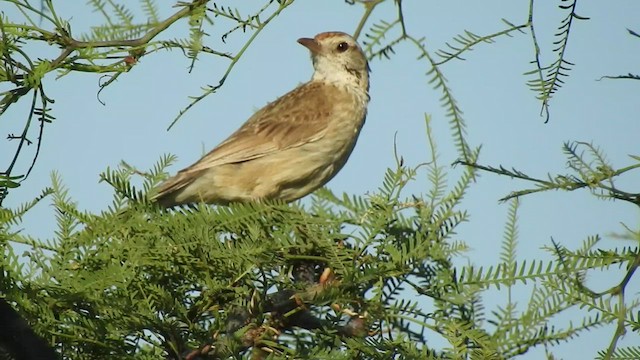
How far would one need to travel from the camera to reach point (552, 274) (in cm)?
296

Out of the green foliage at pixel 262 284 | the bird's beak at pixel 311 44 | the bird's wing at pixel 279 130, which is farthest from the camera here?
the bird's beak at pixel 311 44

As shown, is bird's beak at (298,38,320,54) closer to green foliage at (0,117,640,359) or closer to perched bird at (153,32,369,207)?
perched bird at (153,32,369,207)

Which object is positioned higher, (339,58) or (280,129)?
(339,58)

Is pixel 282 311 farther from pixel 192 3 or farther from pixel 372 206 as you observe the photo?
pixel 192 3

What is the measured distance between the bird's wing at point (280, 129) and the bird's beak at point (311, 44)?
0.90 ft

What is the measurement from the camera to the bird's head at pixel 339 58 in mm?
7402

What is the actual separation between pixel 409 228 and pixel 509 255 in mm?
347

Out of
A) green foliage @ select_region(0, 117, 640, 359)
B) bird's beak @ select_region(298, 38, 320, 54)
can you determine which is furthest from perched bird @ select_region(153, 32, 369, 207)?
green foliage @ select_region(0, 117, 640, 359)

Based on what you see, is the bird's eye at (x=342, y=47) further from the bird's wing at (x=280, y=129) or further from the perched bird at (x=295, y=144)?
the bird's wing at (x=280, y=129)

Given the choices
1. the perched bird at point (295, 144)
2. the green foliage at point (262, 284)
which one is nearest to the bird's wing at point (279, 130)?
the perched bird at point (295, 144)

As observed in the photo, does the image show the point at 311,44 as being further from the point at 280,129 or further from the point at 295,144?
the point at 295,144

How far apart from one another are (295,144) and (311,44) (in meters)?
1.00

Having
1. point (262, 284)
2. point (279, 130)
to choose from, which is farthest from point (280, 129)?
point (262, 284)

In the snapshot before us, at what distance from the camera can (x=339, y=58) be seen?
7445 millimetres
